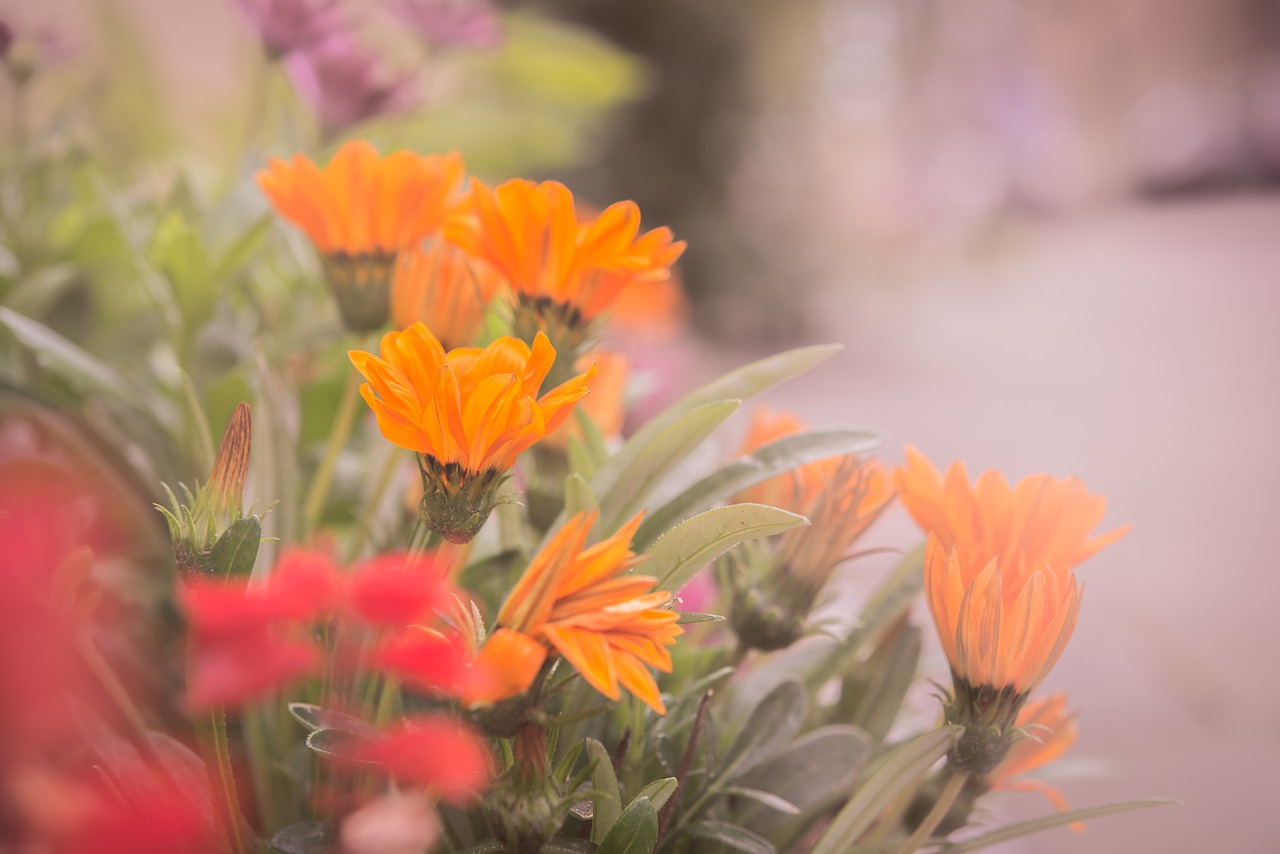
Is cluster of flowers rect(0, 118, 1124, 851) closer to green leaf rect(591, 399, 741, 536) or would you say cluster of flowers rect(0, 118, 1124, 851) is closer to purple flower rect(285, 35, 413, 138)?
green leaf rect(591, 399, 741, 536)

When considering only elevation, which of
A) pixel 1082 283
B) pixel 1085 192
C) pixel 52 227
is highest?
pixel 1085 192

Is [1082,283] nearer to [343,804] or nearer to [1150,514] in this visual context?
[1150,514]

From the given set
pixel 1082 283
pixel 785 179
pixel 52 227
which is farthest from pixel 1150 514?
pixel 1082 283

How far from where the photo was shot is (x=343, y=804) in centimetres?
23

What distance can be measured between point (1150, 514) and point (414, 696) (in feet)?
4.25

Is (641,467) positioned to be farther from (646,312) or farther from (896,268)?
(896,268)

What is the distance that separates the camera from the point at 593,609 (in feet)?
0.59

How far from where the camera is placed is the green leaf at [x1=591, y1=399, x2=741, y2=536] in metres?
0.26

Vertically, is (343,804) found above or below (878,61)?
below

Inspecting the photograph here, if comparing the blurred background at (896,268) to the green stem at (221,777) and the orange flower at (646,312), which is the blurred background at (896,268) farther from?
the green stem at (221,777)

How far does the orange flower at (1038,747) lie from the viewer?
0.27 meters

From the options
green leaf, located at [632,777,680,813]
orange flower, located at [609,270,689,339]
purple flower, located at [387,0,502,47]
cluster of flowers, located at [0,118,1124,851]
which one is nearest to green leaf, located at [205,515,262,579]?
cluster of flowers, located at [0,118,1124,851]

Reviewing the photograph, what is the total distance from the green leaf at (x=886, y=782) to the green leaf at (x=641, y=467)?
9 centimetres

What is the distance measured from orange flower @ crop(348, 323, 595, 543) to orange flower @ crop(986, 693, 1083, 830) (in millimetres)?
171
